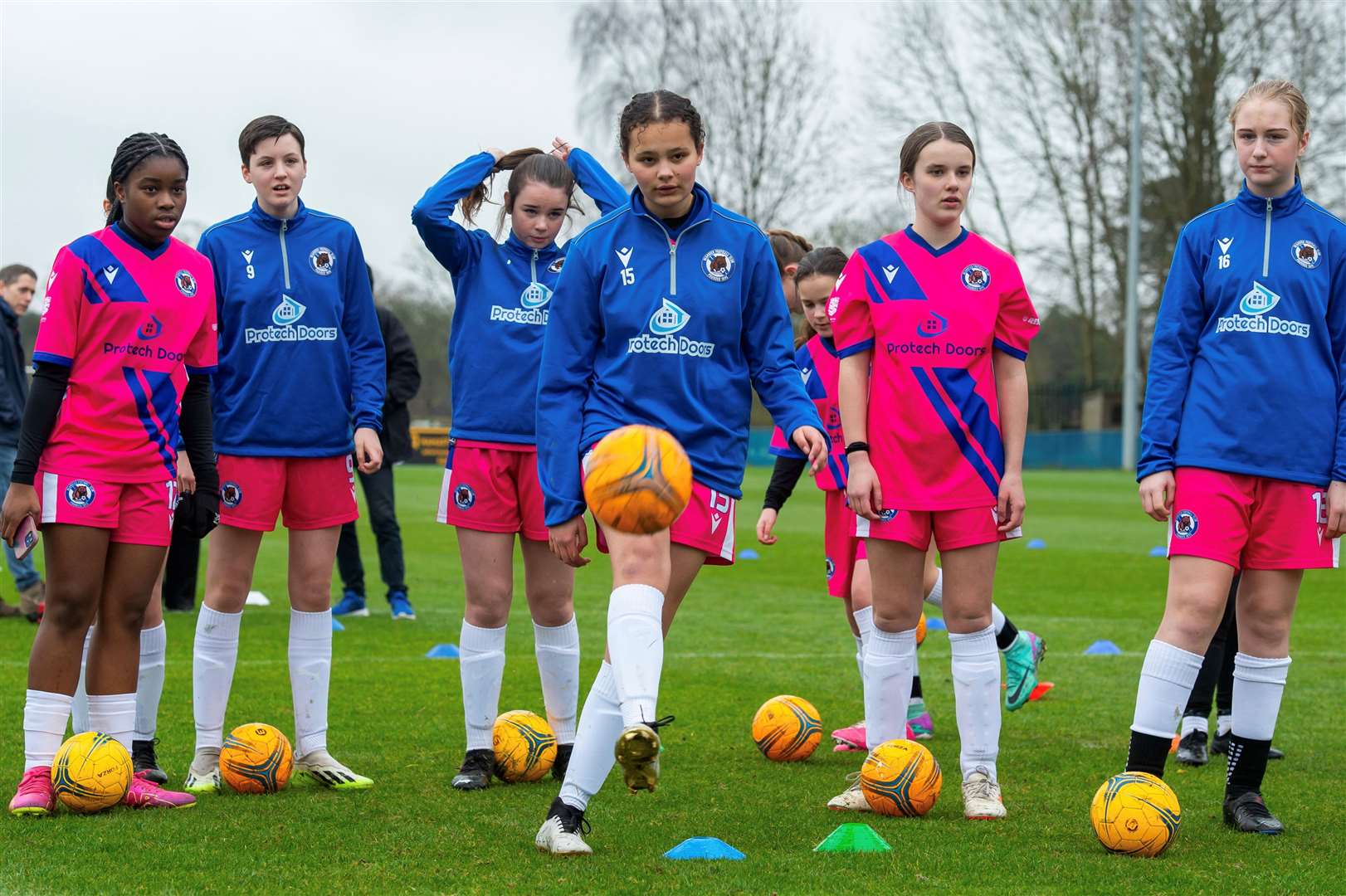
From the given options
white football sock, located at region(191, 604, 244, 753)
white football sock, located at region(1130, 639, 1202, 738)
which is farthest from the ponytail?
white football sock, located at region(1130, 639, 1202, 738)

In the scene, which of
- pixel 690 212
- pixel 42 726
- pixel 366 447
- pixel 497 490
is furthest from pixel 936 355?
pixel 42 726

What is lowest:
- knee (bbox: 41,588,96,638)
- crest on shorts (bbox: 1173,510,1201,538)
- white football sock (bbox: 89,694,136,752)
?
white football sock (bbox: 89,694,136,752)

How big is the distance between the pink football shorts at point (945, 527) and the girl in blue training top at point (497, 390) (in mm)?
1374

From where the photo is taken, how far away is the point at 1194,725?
20.5ft

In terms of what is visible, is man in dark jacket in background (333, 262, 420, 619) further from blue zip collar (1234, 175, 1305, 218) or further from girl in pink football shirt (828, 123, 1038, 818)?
blue zip collar (1234, 175, 1305, 218)

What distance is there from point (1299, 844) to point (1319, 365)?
4.95ft

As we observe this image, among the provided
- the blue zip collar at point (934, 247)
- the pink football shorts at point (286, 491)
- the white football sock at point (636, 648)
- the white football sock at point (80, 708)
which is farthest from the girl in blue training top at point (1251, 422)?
the white football sock at point (80, 708)

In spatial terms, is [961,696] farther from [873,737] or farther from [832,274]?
[832,274]

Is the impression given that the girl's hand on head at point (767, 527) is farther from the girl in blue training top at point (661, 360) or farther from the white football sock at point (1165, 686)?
the white football sock at point (1165, 686)

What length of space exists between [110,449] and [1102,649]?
6.74 metres

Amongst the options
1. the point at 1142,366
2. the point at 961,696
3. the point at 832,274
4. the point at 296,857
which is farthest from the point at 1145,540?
the point at 1142,366

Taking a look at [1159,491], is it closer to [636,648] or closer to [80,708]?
[636,648]

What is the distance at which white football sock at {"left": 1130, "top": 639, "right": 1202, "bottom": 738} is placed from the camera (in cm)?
474

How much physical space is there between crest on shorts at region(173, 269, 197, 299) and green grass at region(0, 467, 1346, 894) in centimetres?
179
